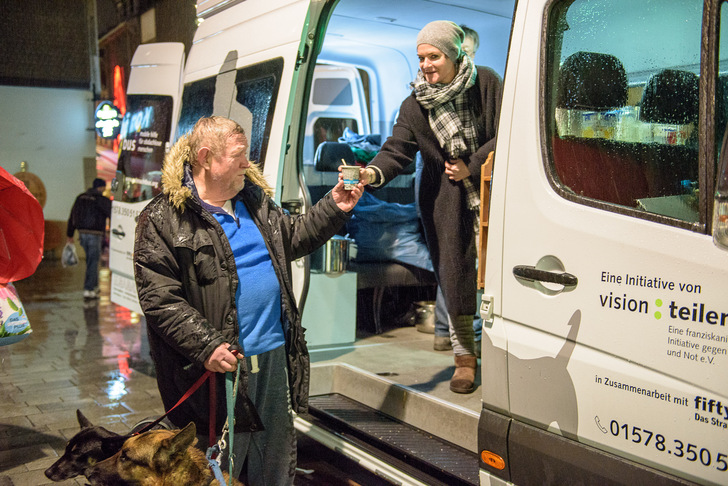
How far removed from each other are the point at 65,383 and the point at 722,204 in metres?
5.68

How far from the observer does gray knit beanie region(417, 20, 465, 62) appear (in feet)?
11.9

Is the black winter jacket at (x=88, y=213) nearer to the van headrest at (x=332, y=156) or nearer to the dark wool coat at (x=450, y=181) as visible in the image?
the van headrest at (x=332, y=156)

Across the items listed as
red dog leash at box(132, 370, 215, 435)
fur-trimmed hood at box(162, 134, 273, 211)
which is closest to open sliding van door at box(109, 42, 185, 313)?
fur-trimmed hood at box(162, 134, 273, 211)

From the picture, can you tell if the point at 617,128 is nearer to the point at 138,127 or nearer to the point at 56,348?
the point at 138,127

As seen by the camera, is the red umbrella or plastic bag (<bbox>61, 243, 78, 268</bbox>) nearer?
the red umbrella

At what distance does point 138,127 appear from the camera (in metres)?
6.20

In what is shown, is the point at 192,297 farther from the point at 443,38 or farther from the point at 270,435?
the point at 443,38

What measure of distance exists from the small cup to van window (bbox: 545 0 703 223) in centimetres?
87

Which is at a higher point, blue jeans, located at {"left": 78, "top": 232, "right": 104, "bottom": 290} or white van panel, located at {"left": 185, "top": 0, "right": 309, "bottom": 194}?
white van panel, located at {"left": 185, "top": 0, "right": 309, "bottom": 194}

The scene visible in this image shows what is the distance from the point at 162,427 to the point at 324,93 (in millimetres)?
4862

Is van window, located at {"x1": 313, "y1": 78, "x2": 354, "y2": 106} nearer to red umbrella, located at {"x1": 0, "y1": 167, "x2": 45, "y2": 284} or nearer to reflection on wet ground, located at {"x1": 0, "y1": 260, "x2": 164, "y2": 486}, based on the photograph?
reflection on wet ground, located at {"x1": 0, "y1": 260, "x2": 164, "y2": 486}

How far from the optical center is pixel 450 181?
3818mm

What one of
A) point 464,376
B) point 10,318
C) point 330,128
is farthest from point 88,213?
point 464,376

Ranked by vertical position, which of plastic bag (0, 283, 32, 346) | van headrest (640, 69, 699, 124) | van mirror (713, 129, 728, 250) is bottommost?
plastic bag (0, 283, 32, 346)
